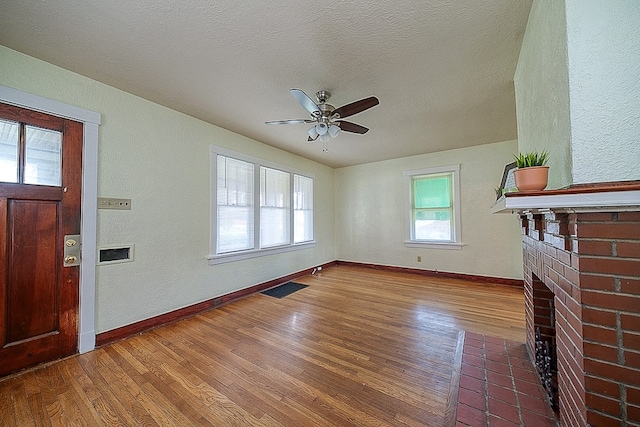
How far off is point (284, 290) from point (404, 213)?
3025 mm

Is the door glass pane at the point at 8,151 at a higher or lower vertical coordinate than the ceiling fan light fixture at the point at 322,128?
lower

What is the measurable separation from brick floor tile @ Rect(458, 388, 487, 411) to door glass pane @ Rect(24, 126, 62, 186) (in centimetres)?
363

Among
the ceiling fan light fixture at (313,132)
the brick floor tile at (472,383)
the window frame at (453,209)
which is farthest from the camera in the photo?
the window frame at (453,209)

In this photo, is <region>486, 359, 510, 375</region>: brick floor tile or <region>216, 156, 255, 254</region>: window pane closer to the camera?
<region>486, 359, 510, 375</region>: brick floor tile

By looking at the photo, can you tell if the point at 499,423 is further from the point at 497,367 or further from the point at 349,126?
the point at 349,126

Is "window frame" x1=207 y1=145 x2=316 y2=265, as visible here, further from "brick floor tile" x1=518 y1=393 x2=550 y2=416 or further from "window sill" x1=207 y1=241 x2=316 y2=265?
"brick floor tile" x1=518 y1=393 x2=550 y2=416

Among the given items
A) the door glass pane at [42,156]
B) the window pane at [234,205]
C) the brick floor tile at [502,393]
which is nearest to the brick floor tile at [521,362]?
the brick floor tile at [502,393]

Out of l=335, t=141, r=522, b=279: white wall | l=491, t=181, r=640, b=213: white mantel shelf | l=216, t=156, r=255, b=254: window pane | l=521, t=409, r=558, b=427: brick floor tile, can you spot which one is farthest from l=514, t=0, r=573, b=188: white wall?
l=216, t=156, r=255, b=254: window pane

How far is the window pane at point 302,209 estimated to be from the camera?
502cm

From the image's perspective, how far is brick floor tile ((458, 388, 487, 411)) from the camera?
1452mm

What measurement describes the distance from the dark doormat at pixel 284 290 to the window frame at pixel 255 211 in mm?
619

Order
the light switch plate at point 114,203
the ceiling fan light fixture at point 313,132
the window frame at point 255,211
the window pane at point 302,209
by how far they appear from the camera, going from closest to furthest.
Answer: the light switch plate at point 114,203 < the ceiling fan light fixture at point 313,132 < the window frame at point 255,211 < the window pane at point 302,209

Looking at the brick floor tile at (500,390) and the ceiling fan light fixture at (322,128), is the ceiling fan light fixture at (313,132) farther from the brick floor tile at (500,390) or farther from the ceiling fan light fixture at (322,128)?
the brick floor tile at (500,390)

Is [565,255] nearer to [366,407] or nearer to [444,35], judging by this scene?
[366,407]
